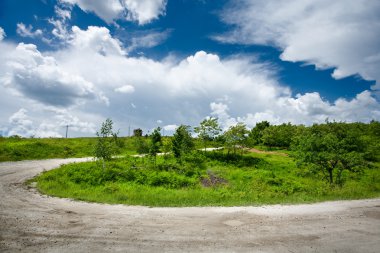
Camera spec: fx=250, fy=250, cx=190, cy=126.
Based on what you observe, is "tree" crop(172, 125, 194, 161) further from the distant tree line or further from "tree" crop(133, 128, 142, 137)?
"tree" crop(133, 128, 142, 137)

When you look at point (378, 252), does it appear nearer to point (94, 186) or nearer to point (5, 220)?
point (5, 220)

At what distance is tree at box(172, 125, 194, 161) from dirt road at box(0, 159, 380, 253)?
17975 millimetres

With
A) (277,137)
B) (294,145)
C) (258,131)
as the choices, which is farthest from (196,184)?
(258,131)

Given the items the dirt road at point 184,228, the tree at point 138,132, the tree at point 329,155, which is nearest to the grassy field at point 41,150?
the tree at point 138,132

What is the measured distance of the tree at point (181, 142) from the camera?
30.8 meters

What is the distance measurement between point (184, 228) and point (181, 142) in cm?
2212

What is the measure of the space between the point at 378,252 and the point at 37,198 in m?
15.8

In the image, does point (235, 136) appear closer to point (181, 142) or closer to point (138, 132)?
point (181, 142)

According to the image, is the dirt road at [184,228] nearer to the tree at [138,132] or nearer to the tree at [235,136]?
the tree at [235,136]

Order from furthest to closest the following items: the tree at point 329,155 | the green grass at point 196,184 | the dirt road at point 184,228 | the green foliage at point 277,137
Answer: the green foliage at point 277,137
the tree at point 329,155
the green grass at point 196,184
the dirt road at point 184,228

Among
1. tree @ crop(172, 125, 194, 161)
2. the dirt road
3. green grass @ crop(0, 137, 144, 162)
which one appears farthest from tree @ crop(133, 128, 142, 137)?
the dirt road

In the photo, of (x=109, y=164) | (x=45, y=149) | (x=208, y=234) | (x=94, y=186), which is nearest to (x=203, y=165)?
(x=109, y=164)

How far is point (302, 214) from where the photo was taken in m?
11.5

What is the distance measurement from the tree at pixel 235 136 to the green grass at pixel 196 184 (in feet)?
6.18
